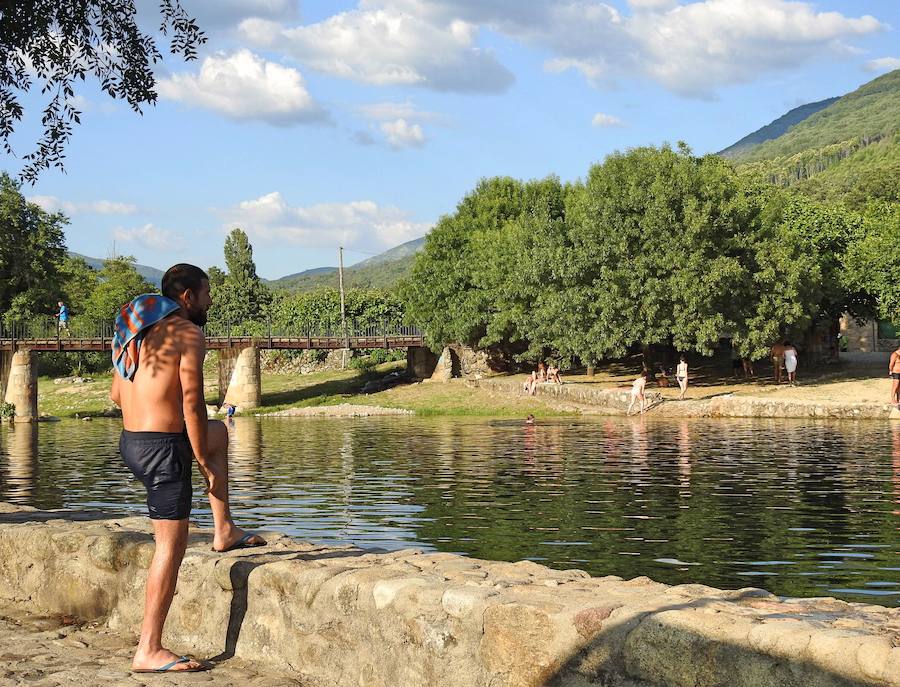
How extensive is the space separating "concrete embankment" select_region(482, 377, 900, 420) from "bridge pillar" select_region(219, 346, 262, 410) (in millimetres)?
21496

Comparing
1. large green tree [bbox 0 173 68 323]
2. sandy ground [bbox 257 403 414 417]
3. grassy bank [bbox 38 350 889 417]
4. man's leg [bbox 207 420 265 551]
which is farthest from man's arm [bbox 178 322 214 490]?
large green tree [bbox 0 173 68 323]

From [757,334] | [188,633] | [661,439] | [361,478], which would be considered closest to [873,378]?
[757,334]

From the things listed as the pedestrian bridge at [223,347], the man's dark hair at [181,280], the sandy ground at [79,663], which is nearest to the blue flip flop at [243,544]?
the sandy ground at [79,663]

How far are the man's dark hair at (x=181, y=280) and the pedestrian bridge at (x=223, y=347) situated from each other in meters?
54.2

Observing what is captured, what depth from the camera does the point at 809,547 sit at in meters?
11.2

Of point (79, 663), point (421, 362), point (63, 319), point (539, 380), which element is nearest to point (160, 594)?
point (79, 663)

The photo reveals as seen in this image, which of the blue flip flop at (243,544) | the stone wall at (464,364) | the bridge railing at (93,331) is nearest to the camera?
the blue flip flop at (243,544)

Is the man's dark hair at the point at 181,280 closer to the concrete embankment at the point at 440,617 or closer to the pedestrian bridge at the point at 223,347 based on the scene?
the concrete embankment at the point at 440,617

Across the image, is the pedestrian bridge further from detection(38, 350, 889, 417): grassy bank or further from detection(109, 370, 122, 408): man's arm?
detection(109, 370, 122, 408): man's arm

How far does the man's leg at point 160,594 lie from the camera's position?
5.46m

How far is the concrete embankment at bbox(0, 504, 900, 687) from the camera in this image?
151 inches

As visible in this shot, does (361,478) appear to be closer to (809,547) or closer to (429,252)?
(809,547)

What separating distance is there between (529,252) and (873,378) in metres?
17.7

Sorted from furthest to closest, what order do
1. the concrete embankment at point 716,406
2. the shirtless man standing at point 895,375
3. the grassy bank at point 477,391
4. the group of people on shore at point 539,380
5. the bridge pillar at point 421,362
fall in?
the bridge pillar at point 421,362 → the group of people on shore at point 539,380 → the grassy bank at point 477,391 → the concrete embankment at point 716,406 → the shirtless man standing at point 895,375
